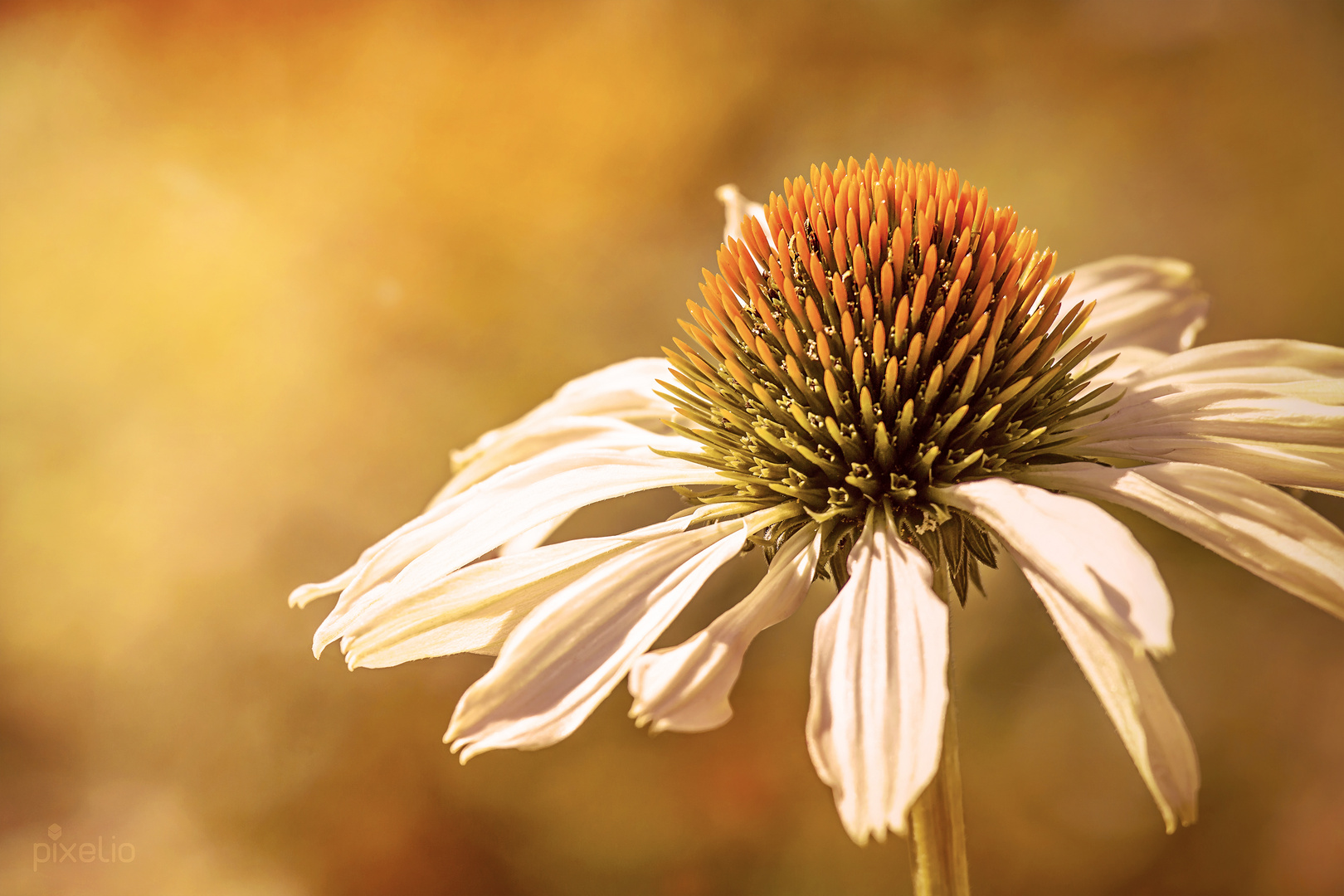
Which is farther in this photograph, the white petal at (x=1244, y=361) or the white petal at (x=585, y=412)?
the white petal at (x=585, y=412)

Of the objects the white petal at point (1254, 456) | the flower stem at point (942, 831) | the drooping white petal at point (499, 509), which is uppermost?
the drooping white petal at point (499, 509)

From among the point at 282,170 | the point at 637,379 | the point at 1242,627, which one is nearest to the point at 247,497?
the point at 282,170

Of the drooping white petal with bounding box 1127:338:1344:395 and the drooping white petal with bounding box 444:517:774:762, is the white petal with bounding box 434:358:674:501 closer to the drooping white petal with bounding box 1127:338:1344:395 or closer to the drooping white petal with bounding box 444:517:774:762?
the drooping white petal with bounding box 444:517:774:762

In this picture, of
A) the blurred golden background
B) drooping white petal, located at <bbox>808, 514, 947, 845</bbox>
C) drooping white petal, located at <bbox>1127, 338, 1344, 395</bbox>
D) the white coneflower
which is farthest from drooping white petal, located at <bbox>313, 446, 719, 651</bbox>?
the blurred golden background

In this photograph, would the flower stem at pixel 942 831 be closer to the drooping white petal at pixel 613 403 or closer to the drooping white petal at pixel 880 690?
the drooping white petal at pixel 880 690

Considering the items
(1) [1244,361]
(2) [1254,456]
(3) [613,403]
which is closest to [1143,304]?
(1) [1244,361]

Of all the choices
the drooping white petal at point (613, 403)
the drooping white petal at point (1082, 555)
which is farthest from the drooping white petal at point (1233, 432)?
the drooping white petal at point (613, 403)

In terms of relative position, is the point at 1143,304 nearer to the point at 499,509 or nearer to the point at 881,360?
the point at 881,360
